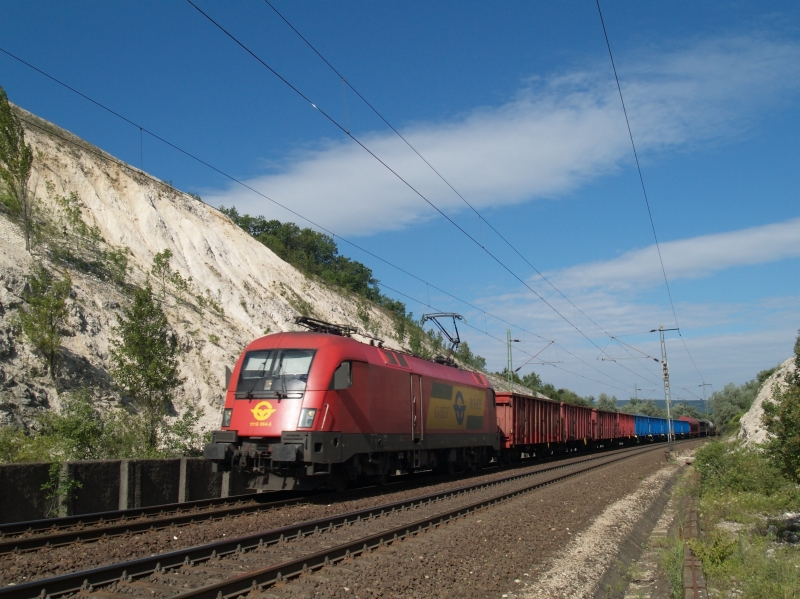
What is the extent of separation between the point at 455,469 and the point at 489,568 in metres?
14.4

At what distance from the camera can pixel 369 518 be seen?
1174 cm

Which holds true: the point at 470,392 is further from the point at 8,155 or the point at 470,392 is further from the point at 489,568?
the point at 8,155

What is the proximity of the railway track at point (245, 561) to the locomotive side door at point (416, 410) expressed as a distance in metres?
4.63

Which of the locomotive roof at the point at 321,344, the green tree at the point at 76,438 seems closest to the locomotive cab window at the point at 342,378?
the locomotive roof at the point at 321,344

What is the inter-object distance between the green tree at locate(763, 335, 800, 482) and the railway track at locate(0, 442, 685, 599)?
560cm

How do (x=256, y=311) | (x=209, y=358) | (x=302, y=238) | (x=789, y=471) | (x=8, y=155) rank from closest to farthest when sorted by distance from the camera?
(x=789, y=471), (x=8, y=155), (x=209, y=358), (x=256, y=311), (x=302, y=238)

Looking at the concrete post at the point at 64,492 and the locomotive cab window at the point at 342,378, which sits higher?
the locomotive cab window at the point at 342,378

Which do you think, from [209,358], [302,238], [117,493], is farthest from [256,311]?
[302,238]

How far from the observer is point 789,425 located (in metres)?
10.1

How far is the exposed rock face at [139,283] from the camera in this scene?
2366 cm

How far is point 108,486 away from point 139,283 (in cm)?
2293

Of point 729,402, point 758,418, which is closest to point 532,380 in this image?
point 729,402

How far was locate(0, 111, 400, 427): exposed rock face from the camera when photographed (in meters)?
23.7

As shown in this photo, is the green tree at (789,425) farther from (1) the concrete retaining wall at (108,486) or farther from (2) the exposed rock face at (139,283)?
(2) the exposed rock face at (139,283)
